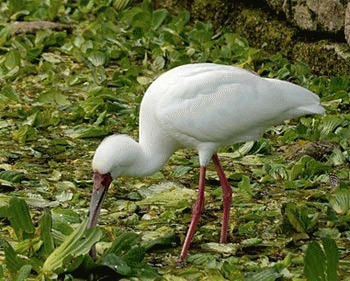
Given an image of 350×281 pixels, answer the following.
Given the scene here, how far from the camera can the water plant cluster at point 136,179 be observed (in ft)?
16.8

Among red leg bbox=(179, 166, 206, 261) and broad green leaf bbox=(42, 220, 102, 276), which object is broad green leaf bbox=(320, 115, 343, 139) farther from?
broad green leaf bbox=(42, 220, 102, 276)

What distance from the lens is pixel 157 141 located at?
571cm

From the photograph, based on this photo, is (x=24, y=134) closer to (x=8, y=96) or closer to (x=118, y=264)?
(x=8, y=96)

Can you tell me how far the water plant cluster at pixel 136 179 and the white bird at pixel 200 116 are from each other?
328 millimetres

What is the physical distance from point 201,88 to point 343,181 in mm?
1395

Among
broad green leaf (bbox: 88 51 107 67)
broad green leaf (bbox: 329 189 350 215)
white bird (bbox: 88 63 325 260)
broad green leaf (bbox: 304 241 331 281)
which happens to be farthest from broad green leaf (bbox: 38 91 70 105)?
broad green leaf (bbox: 304 241 331 281)

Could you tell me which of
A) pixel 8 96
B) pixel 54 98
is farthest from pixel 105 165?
pixel 8 96

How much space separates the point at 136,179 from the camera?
673 centimetres

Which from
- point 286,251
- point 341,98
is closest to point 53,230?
point 286,251

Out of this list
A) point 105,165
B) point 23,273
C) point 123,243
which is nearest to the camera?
point 23,273

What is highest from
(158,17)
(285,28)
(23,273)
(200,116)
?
(200,116)

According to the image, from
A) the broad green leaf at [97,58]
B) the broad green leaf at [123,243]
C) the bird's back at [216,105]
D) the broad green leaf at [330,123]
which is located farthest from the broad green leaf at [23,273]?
the broad green leaf at [97,58]

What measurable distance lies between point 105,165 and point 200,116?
59 cm

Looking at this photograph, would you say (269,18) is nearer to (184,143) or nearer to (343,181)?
(343,181)
